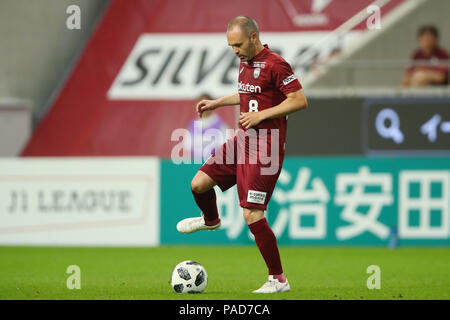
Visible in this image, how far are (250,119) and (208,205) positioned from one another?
0.91 meters

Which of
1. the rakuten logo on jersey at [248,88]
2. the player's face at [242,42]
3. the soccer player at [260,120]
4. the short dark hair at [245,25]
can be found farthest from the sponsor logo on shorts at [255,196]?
the short dark hair at [245,25]

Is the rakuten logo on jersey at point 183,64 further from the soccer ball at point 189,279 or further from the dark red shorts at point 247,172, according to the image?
the soccer ball at point 189,279

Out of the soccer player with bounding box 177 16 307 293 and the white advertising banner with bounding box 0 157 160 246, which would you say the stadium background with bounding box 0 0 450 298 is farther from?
the soccer player with bounding box 177 16 307 293

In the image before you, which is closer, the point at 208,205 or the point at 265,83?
the point at 265,83

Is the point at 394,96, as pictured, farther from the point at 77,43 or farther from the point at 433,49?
the point at 77,43

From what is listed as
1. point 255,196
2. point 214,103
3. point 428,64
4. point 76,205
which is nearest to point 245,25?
point 214,103

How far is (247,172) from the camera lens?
726 cm

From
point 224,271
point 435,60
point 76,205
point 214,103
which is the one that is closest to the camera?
point 214,103

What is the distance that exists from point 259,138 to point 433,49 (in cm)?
702

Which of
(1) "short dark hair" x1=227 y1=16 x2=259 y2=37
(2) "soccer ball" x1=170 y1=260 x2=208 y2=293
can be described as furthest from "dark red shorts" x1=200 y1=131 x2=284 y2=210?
(1) "short dark hair" x1=227 y1=16 x2=259 y2=37

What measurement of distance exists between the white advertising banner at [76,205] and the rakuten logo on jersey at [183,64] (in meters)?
5.66

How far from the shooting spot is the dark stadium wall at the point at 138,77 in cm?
1816

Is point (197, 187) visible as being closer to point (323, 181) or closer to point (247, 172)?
point (247, 172)

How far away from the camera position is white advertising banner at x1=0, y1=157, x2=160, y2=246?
1284 centimetres
